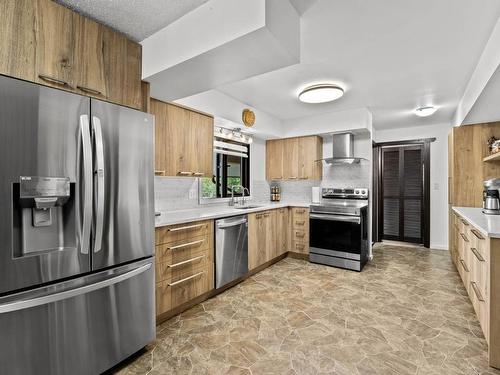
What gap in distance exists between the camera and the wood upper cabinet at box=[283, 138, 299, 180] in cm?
459

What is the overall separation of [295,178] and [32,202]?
3795 millimetres

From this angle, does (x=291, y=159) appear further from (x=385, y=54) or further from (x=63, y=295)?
(x=63, y=295)

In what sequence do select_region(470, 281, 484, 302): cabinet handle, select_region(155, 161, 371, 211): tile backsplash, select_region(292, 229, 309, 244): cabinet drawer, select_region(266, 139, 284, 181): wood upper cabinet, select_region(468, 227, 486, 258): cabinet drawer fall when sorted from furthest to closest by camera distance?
select_region(266, 139, 284, 181): wood upper cabinet
select_region(292, 229, 309, 244): cabinet drawer
select_region(155, 161, 371, 211): tile backsplash
select_region(470, 281, 484, 302): cabinet handle
select_region(468, 227, 486, 258): cabinet drawer

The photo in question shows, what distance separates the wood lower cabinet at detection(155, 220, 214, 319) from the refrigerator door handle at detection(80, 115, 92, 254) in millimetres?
707

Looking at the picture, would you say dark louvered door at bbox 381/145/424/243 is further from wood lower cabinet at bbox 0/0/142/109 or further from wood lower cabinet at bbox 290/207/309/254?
wood lower cabinet at bbox 0/0/142/109

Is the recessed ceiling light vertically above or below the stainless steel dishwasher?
above

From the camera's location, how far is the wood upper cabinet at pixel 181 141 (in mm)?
2576

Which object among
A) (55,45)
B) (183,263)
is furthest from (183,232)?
(55,45)

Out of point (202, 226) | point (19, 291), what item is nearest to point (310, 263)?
point (202, 226)

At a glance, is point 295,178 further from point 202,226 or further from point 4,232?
point 4,232

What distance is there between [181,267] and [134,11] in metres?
2.04

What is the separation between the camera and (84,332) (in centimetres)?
148

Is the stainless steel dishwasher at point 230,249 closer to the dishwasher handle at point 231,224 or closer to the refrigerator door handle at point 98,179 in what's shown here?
the dishwasher handle at point 231,224

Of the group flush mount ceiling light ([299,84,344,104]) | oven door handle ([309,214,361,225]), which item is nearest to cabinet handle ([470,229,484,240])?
oven door handle ([309,214,361,225])
